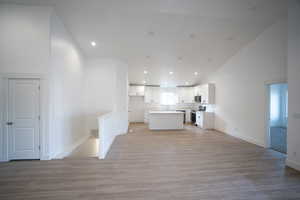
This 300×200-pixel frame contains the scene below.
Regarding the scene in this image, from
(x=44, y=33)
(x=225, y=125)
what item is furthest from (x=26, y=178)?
(x=225, y=125)

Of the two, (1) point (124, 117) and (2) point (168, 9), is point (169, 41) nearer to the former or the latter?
(2) point (168, 9)

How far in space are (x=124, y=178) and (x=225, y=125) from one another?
219 inches

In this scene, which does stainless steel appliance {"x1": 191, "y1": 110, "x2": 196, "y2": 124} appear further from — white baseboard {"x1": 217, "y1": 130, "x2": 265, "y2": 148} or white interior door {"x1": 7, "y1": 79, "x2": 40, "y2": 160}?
white interior door {"x1": 7, "y1": 79, "x2": 40, "y2": 160}

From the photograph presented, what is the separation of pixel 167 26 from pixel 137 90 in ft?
19.2

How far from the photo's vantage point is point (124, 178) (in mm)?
2615

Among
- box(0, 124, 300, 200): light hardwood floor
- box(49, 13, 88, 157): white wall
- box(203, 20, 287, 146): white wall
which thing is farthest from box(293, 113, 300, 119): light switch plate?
box(49, 13, 88, 157): white wall

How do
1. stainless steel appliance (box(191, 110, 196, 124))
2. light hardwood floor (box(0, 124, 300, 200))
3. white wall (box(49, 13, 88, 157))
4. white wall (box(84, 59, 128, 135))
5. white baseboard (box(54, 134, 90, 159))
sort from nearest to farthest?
light hardwood floor (box(0, 124, 300, 200)), white wall (box(49, 13, 88, 157)), white baseboard (box(54, 134, 90, 159)), white wall (box(84, 59, 128, 135)), stainless steel appliance (box(191, 110, 196, 124))

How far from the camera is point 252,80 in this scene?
16.4 ft

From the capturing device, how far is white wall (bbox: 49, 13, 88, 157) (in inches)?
141

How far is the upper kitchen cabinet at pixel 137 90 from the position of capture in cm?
963

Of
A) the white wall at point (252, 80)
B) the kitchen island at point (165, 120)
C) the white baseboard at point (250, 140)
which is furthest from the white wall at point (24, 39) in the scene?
the white baseboard at point (250, 140)

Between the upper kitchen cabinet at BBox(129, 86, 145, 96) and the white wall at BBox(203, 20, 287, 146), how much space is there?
4.99m

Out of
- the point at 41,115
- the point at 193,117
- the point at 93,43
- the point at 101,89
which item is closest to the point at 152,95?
the point at 193,117

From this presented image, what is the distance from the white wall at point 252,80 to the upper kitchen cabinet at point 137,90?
4987 millimetres
